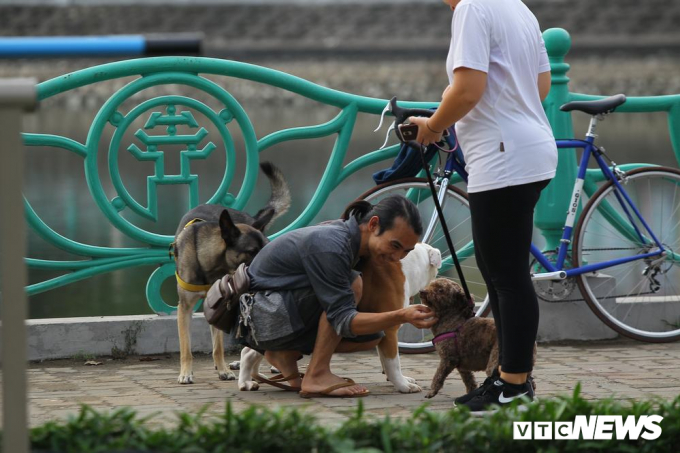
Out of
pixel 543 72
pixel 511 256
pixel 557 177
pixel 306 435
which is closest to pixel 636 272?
pixel 557 177

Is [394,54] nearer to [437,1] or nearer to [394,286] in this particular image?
[437,1]

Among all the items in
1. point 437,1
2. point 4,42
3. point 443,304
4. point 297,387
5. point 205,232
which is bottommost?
point 297,387

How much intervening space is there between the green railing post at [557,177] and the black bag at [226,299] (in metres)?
2.01

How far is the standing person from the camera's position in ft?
14.2

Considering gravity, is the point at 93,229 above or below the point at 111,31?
below

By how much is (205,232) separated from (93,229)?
6.92 m

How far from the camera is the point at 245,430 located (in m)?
3.56

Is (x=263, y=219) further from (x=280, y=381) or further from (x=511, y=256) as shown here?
(x=511, y=256)

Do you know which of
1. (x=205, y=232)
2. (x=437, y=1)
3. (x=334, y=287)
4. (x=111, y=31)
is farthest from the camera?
(x=437, y=1)

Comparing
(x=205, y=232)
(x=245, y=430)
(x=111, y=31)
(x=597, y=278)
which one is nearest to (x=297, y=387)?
(x=205, y=232)

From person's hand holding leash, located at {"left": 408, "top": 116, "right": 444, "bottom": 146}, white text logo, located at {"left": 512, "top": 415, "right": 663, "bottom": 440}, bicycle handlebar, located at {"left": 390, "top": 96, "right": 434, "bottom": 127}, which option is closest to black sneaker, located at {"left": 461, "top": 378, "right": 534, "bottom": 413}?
white text logo, located at {"left": 512, "top": 415, "right": 663, "bottom": 440}

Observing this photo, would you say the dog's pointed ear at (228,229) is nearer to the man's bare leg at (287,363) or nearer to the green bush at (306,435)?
the man's bare leg at (287,363)

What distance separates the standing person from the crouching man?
1.27 ft

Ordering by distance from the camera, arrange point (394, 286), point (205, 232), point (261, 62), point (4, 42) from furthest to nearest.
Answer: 1. point (261, 62)
2. point (205, 232)
3. point (394, 286)
4. point (4, 42)
